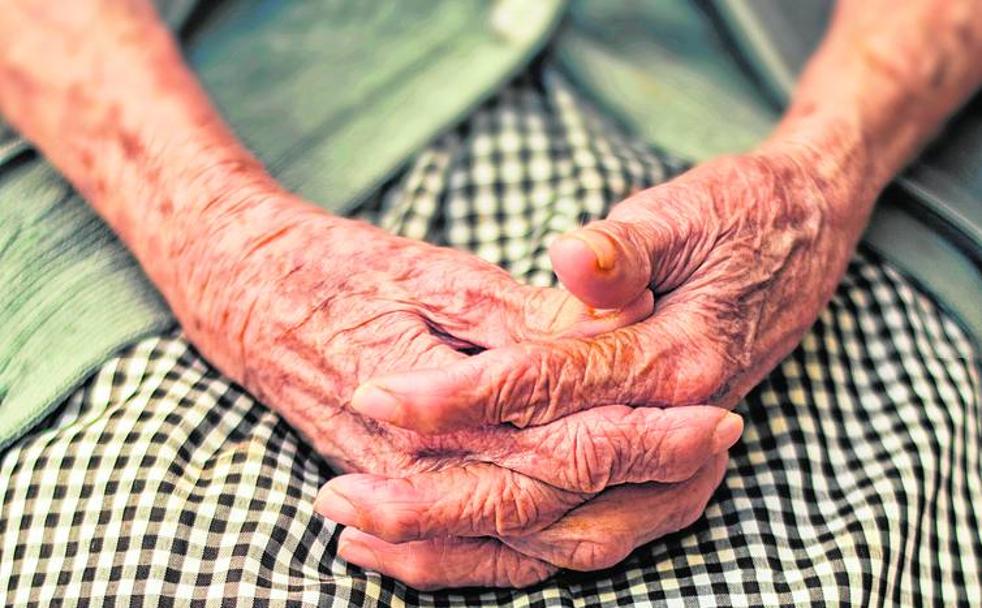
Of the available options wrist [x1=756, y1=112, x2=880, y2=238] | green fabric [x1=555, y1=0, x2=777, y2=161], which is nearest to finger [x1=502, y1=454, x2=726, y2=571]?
wrist [x1=756, y1=112, x2=880, y2=238]

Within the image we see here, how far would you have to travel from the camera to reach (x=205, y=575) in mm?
678

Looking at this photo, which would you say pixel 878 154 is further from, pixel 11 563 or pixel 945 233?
pixel 11 563

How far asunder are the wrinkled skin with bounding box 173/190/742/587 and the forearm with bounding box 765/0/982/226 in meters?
0.33

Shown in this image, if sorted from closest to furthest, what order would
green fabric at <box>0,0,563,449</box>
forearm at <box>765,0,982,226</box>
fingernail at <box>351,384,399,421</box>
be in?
fingernail at <box>351,384,399,421</box> < green fabric at <box>0,0,563,449</box> < forearm at <box>765,0,982,226</box>

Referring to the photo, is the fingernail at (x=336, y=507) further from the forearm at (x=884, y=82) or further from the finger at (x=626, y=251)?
the forearm at (x=884, y=82)

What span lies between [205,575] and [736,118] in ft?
2.62

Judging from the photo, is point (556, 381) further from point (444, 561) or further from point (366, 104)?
point (366, 104)

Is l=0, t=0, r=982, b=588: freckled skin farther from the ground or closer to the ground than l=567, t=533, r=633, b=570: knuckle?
farther from the ground

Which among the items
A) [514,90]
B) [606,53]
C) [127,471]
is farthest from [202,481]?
[606,53]

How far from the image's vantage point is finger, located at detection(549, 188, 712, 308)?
0.66m

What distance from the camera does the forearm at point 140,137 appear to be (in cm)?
82

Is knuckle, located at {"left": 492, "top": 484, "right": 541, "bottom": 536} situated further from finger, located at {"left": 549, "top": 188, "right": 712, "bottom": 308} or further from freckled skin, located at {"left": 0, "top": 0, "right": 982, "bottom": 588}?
finger, located at {"left": 549, "top": 188, "right": 712, "bottom": 308}

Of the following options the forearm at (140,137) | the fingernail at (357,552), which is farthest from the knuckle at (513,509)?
the forearm at (140,137)

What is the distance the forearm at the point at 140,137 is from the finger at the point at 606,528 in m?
0.33
